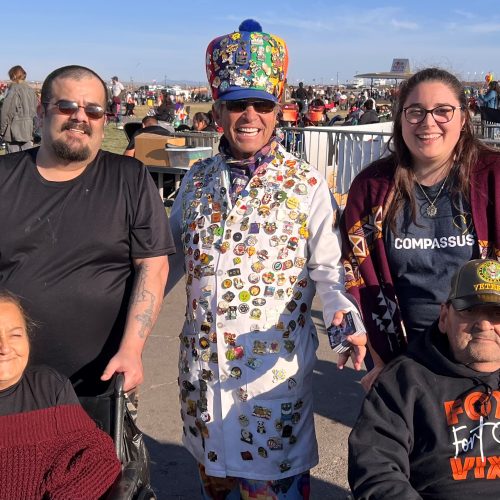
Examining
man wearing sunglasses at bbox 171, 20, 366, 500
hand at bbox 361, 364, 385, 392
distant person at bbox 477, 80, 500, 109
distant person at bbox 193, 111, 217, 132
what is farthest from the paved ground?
distant person at bbox 477, 80, 500, 109

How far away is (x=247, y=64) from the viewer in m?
2.52

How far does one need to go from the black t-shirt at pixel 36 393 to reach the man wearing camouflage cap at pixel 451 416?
101 centimetres

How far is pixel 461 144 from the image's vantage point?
254 cm

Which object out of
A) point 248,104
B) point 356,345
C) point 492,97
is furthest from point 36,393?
point 492,97

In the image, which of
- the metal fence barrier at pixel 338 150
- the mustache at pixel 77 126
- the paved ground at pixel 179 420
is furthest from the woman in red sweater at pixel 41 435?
the metal fence barrier at pixel 338 150

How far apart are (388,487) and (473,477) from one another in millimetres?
319

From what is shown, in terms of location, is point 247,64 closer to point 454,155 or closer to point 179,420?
point 454,155

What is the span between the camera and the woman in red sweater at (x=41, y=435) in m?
2.04

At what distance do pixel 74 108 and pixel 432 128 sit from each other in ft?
4.39

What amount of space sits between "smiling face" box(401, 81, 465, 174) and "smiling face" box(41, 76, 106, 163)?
47.4 inches

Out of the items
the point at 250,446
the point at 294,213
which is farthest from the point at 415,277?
the point at 250,446

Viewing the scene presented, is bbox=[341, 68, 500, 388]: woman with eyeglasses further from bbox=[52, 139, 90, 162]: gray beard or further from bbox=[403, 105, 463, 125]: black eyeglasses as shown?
bbox=[52, 139, 90, 162]: gray beard

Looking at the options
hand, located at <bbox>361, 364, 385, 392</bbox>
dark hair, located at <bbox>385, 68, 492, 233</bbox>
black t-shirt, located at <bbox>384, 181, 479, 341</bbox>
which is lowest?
hand, located at <bbox>361, 364, 385, 392</bbox>

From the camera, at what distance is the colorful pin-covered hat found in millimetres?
2504
